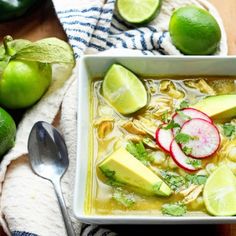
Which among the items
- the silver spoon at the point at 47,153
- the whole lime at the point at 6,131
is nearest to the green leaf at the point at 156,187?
the silver spoon at the point at 47,153

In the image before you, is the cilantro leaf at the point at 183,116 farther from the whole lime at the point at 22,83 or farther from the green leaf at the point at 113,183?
the whole lime at the point at 22,83

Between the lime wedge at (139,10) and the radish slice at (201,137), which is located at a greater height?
the lime wedge at (139,10)

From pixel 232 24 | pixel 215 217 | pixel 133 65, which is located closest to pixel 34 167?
pixel 133 65

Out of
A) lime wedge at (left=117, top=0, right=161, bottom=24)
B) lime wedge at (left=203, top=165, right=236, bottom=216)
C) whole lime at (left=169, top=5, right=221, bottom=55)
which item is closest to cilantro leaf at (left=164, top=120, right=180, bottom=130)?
lime wedge at (left=203, top=165, right=236, bottom=216)

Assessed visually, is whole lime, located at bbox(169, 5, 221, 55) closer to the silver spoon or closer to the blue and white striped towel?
the blue and white striped towel

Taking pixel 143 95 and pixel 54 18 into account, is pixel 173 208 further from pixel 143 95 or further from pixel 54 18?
pixel 54 18

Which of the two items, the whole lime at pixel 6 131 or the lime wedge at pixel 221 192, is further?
the whole lime at pixel 6 131

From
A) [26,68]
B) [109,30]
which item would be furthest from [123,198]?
[109,30]
